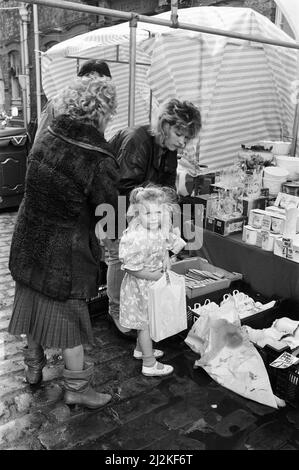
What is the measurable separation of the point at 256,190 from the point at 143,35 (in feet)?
10.5

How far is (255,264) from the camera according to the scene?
3.21 m

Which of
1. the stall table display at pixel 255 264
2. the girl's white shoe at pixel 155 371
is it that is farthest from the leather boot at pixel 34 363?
the stall table display at pixel 255 264

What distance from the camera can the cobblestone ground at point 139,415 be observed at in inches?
83.4

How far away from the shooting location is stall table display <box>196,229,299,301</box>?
299cm

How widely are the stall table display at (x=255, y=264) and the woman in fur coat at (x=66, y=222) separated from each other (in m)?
1.43

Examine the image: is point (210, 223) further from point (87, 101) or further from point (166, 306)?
point (87, 101)

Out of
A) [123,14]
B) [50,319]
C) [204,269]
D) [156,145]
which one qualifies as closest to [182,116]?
[156,145]

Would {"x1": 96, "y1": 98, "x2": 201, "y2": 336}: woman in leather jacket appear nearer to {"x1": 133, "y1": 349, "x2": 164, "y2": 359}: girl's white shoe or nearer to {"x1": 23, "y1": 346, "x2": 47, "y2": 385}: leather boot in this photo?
{"x1": 133, "y1": 349, "x2": 164, "y2": 359}: girl's white shoe

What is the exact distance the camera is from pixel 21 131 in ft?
22.3

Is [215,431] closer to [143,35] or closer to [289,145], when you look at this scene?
[289,145]

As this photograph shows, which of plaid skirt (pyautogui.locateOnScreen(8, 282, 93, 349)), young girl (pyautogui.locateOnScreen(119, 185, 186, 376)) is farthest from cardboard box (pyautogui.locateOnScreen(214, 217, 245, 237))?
plaid skirt (pyautogui.locateOnScreen(8, 282, 93, 349))

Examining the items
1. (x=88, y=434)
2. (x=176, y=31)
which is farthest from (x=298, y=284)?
(x=176, y=31)

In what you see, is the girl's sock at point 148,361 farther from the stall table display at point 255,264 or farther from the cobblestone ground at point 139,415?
the stall table display at point 255,264

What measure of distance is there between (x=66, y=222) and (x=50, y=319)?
0.52 metres
